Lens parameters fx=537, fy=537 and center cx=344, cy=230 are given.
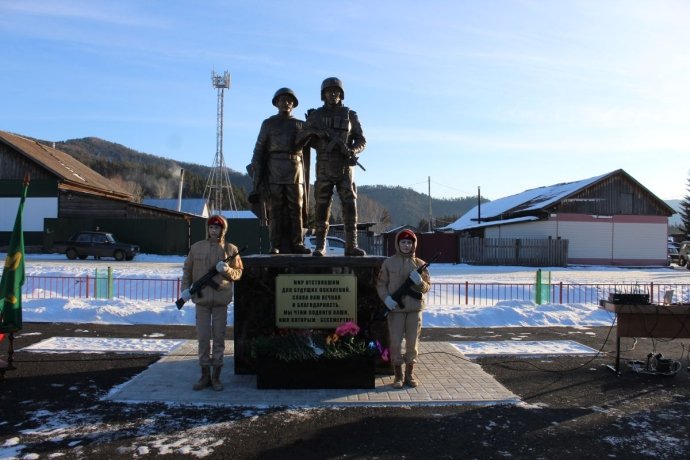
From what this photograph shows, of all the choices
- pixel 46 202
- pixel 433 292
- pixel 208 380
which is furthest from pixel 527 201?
pixel 208 380

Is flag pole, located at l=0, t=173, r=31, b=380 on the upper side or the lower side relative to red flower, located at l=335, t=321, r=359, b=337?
upper

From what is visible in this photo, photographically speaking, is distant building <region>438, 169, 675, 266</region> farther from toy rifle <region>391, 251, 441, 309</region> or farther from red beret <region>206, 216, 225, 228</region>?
red beret <region>206, 216, 225, 228</region>

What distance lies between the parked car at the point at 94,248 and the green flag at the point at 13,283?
66.9 feet

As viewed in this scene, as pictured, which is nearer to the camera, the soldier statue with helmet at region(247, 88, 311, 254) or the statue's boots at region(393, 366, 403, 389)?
the statue's boots at region(393, 366, 403, 389)

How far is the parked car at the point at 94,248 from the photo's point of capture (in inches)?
1012

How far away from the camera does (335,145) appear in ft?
22.2

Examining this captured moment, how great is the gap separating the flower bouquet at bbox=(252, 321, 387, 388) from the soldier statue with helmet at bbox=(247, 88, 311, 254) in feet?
5.75

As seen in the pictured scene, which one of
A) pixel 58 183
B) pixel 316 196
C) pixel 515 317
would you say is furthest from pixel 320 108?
pixel 58 183

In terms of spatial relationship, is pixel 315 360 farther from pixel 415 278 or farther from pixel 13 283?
pixel 13 283

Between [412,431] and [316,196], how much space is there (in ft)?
10.9

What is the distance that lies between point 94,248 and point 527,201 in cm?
2726

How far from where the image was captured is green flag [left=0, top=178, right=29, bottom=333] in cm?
Answer: 628

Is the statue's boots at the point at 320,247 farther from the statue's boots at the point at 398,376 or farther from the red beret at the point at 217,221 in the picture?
the statue's boots at the point at 398,376

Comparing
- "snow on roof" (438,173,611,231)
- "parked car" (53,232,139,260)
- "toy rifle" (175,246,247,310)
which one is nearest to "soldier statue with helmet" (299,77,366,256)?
"toy rifle" (175,246,247,310)
